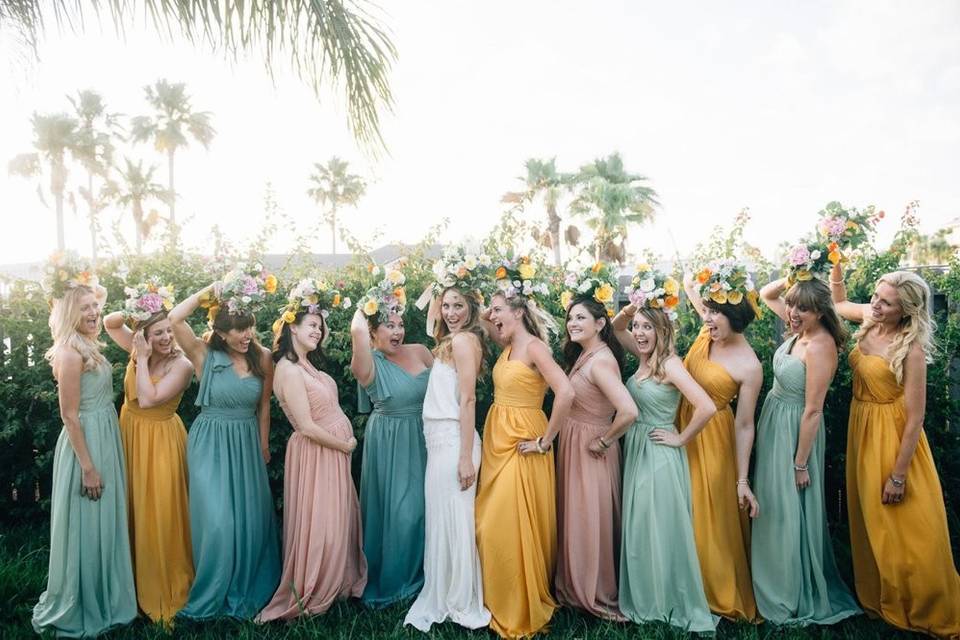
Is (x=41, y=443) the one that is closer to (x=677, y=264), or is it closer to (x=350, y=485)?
(x=350, y=485)

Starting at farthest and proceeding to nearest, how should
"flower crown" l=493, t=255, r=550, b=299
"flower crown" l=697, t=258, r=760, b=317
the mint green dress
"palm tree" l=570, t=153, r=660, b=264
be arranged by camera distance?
1. "palm tree" l=570, t=153, r=660, b=264
2. "flower crown" l=493, t=255, r=550, b=299
3. "flower crown" l=697, t=258, r=760, b=317
4. the mint green dress

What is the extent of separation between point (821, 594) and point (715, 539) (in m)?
0.79

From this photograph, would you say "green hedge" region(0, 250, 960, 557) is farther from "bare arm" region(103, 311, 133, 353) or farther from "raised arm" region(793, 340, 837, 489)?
"raised arm" region(793, 340, 837, 489)

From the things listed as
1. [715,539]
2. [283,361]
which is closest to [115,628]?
[283,361]

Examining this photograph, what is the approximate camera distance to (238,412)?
4.79m

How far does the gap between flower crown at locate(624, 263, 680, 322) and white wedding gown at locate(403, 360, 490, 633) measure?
139 cm

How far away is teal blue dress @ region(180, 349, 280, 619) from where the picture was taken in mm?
4527

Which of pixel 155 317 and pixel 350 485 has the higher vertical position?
pixel 155 317

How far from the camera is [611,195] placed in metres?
27.2

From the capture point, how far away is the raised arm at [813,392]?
4375 millimetres

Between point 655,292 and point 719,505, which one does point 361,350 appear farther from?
point 719,505

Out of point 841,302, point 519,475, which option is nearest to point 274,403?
point 519,475

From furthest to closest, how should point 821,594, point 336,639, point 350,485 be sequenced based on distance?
point 350,485
point 821,594
point 336,639

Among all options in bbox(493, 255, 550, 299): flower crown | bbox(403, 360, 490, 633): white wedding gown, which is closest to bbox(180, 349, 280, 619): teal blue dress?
bbox(403, 360, 490, 633): white wedding gown
